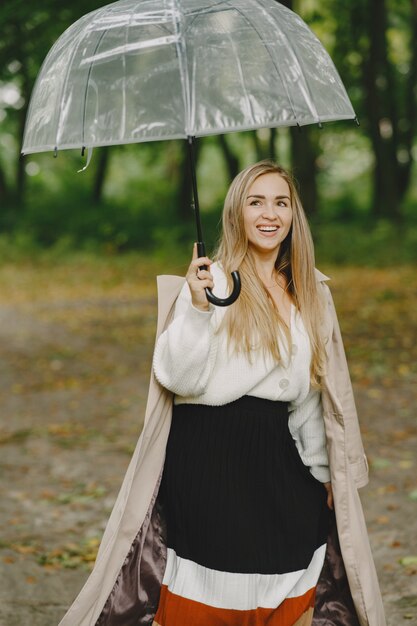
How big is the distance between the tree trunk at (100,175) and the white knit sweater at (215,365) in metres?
28.8

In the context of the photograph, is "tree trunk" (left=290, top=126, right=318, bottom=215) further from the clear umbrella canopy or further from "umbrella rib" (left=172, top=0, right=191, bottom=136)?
"umbrella rib" (left=172, top=0, right=191, bottom=136)

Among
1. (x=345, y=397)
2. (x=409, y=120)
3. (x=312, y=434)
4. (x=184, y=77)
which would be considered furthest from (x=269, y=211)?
(x=409, y=120)

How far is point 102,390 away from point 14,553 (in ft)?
15.9

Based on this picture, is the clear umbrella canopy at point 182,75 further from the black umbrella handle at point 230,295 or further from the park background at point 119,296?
the park background at point 119,296

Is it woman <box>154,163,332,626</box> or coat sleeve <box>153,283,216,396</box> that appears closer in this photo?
coat sleeve <box>153,283,216,396</box>

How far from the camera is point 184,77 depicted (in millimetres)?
3055

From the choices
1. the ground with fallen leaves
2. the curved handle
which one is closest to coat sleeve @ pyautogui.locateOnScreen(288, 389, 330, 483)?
the curved handle

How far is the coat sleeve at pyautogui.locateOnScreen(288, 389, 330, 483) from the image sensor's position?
3.34 m

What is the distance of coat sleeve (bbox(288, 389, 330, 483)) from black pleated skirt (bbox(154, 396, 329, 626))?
88 mm

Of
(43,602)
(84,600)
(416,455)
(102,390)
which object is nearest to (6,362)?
(102,390)

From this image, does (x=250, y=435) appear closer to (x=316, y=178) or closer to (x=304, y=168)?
(x=304, y=168)

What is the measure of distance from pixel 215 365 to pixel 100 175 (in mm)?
29477

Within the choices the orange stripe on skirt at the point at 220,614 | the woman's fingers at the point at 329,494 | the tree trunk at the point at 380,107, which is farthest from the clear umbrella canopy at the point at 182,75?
the tree trunk at the point at 380,107

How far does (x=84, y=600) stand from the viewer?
3.29 metres
